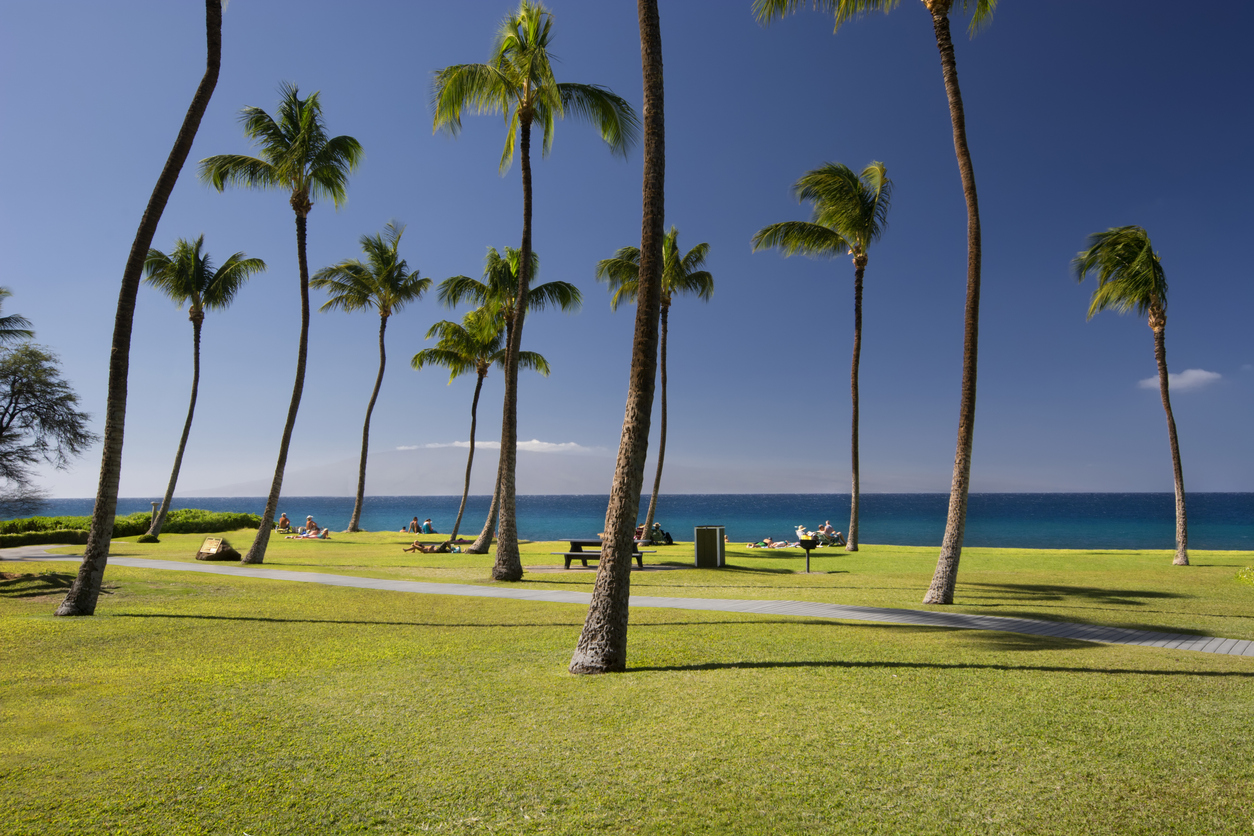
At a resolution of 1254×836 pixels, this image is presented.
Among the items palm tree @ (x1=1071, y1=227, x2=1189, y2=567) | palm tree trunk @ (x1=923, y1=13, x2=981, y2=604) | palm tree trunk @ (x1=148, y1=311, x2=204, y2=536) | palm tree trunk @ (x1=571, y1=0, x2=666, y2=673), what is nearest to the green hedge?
palm tree trunk @ (x1=148, y1=311, x2=204, y2=536)

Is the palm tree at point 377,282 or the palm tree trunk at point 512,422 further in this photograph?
the palm tree at point 377,282

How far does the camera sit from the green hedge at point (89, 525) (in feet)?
75.3

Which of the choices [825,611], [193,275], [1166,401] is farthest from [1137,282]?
[193,275]

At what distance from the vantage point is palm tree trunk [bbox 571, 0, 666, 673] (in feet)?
21.6

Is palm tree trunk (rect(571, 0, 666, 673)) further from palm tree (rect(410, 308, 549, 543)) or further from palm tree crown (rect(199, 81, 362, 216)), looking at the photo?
palm tree (rect(410, 308, 549, 543))

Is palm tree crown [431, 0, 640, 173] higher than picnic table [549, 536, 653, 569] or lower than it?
higher

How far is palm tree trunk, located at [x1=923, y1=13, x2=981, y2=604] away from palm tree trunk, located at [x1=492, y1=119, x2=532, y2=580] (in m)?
8.38

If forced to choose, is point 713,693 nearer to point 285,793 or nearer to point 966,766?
point 966,766

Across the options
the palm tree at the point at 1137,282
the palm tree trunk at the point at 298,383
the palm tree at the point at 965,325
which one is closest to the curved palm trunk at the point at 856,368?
the palm tree at the point at 1137,282

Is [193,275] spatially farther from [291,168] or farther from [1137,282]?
[1137,282]

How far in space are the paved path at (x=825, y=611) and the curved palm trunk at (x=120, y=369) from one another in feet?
14.9

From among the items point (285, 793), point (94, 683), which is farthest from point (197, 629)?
point (285, 793)

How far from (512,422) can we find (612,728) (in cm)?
1165

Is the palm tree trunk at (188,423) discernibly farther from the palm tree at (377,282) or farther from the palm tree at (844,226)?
the palm tree at (844,226)
